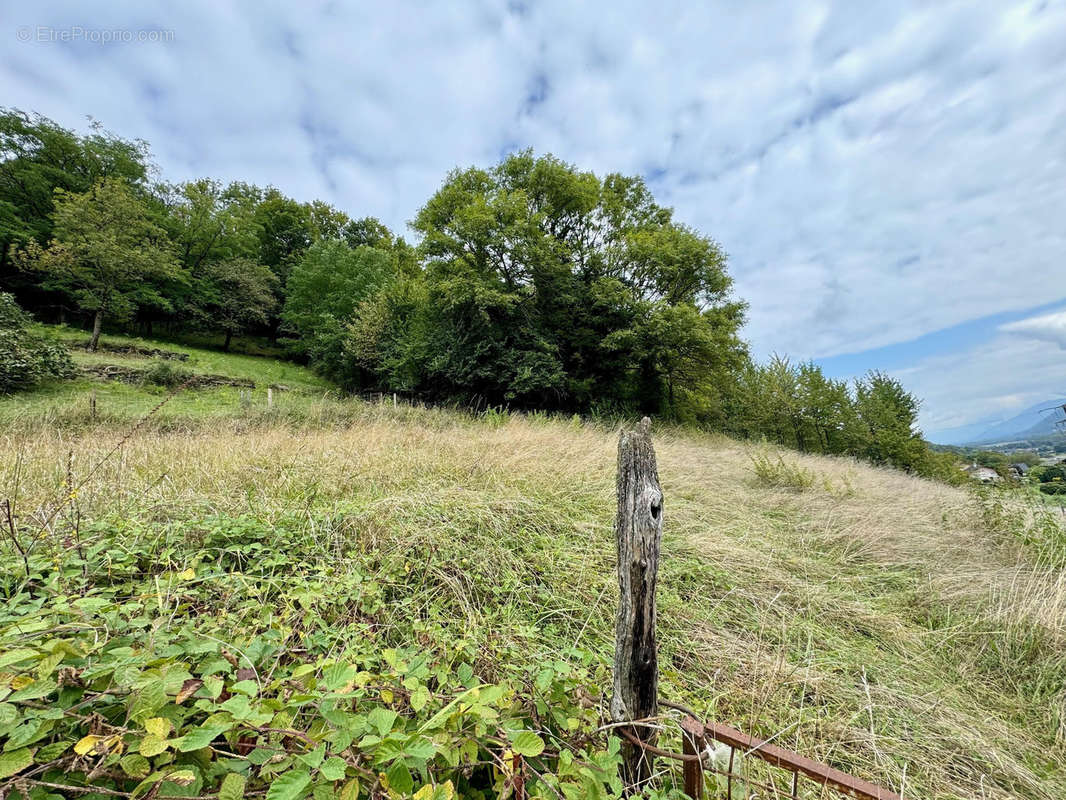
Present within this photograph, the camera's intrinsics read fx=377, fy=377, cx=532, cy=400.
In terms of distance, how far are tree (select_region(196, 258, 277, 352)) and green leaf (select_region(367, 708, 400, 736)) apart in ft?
89.8

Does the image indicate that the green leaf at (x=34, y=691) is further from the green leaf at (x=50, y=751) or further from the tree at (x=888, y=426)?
the tree at (x=888, y=426)

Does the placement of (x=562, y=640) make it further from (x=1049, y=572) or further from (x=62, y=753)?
(x=1049, y=572)

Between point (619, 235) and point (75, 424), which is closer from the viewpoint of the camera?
point (75, 424)

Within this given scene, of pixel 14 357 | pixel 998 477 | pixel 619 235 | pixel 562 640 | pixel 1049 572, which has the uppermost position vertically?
pixel 619 235

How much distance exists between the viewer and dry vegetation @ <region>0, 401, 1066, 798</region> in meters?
1.71

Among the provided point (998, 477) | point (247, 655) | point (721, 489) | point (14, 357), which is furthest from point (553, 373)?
point (14, 357)

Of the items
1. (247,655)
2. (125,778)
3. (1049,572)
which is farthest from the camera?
(1049,572)

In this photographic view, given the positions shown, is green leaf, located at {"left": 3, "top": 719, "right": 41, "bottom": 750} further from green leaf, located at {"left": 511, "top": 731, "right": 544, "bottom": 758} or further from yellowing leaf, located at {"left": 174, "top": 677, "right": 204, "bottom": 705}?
green leaf, located at {"left": 511, "top": 731, "right": 544, "bottom": 758}

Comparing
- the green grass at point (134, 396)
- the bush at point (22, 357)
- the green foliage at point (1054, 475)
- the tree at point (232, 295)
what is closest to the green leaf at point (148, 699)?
the green grass at point (134, 396)

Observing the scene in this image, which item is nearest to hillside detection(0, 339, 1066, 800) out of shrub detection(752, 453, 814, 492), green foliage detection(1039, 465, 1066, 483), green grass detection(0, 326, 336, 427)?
green foliage detection(1039, 465, 1066, 483)

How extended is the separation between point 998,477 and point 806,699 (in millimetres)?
5337

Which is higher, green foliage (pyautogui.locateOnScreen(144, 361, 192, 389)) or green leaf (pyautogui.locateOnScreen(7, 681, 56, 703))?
green foliage (pyautogui.locateOnScreen(144, 361, 192, 389))

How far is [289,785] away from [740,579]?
290 centimetres

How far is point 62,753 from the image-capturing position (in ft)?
2.64
